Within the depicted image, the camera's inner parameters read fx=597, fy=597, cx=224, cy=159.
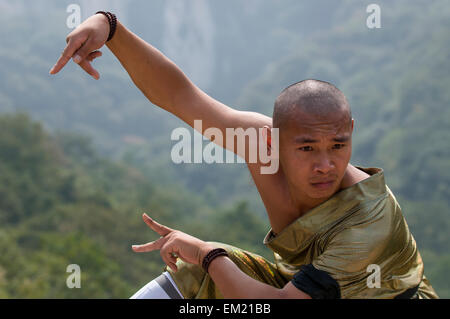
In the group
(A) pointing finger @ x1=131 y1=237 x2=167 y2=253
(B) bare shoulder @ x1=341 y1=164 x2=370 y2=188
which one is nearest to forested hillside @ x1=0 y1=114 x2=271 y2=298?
(A) pointing finger @ x1=131 y1=237 x2=167 y2=253

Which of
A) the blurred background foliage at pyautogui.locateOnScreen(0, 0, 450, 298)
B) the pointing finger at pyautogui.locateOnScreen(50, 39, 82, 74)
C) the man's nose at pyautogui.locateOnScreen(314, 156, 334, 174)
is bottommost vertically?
the man's nose at pyautogui.locateOnScreen(314, 156, 334, 174)

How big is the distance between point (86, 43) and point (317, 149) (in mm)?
669

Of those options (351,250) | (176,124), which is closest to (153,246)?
(351,250)

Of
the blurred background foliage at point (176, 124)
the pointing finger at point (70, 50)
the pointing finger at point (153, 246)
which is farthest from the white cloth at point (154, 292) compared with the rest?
the blurred background foliage at point (176, 124)

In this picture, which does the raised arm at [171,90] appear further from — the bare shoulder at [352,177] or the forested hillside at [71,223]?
the forested hillside at [71,223]

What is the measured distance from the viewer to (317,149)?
54.7 inches

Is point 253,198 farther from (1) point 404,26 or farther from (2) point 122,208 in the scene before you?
(1) point 404,26

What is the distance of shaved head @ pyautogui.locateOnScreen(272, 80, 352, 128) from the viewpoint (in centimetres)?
138

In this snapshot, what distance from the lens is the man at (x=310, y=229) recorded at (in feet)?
4.42

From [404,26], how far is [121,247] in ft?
94.4

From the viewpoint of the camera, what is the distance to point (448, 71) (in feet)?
101

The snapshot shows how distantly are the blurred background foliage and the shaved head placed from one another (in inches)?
418

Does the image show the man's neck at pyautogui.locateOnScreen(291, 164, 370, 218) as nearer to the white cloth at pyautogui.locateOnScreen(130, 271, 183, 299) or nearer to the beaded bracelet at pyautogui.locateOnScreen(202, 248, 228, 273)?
the beaded bracelet at pyautogui.locateOnScreen(202, 248, 228, 273)

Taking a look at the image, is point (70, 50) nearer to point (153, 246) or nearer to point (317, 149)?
point (153, 246)
